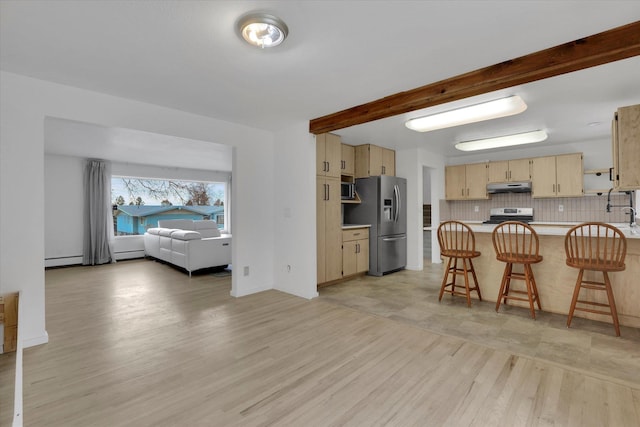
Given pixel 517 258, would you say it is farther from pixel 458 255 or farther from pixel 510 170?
pixel 510 170

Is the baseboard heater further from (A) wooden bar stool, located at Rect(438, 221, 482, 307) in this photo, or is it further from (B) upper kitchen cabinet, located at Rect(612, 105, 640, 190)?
(B) upper kitchen cabinet, located at Rect(612, 105, 640, 190)

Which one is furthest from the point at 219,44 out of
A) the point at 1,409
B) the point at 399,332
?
the point at 399,332

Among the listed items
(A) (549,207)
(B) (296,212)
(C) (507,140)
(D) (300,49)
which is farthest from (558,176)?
(D) (300,49)

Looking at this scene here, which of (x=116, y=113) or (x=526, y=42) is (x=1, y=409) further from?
(x=526, y=42)

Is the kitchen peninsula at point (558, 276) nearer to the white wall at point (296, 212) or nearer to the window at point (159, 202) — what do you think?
the white wall at point (296, 212)

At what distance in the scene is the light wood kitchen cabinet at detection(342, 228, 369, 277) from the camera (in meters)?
4.82

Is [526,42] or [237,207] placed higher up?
[526,42]

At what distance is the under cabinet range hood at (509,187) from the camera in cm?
542

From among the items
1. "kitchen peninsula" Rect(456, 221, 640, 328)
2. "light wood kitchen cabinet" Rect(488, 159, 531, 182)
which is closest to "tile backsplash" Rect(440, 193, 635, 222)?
"light wood kitchen cabinet" Rect(488, 159, 531, 182)

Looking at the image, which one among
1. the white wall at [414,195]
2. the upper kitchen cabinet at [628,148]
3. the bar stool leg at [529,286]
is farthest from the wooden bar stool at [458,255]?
the white wall at [414,195]

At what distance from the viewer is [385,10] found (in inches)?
70.2

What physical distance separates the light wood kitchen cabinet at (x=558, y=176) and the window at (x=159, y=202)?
7.89 m

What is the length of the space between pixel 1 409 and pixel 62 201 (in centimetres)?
608

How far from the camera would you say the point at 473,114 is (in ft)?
11.3
